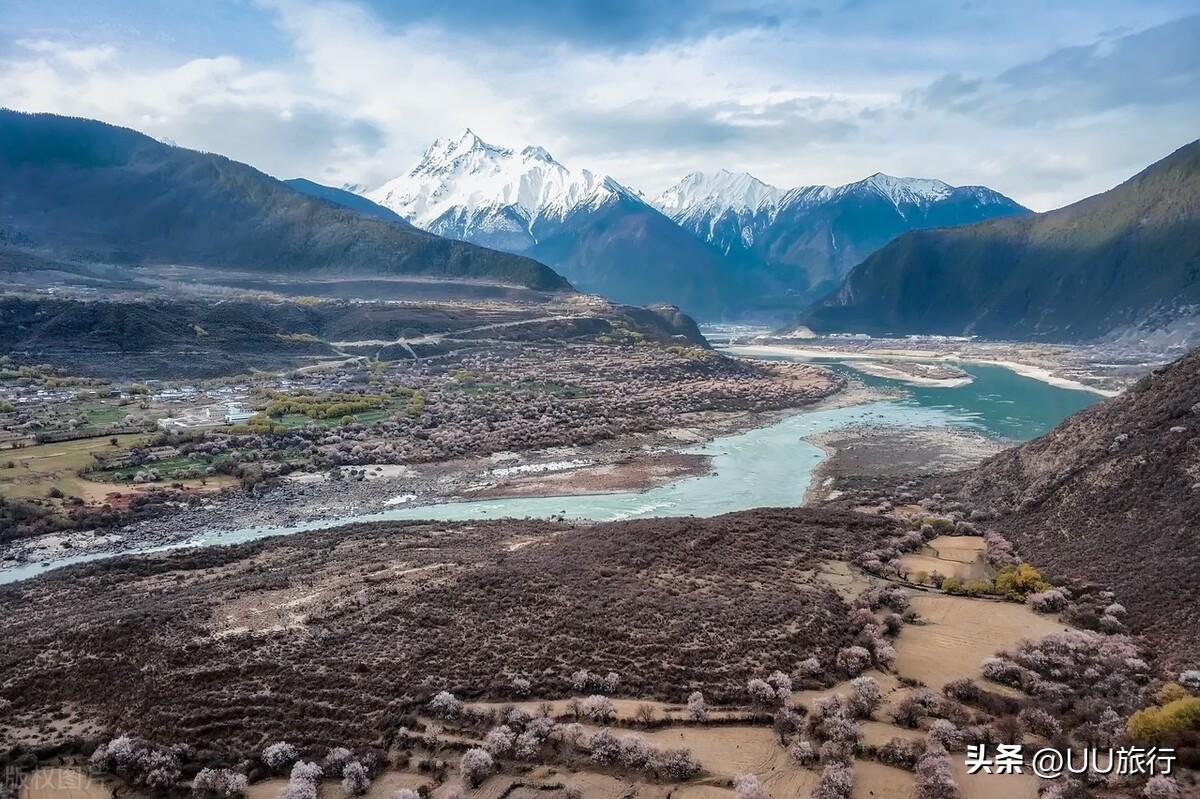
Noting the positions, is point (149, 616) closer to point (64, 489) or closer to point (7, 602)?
point (7, 602)

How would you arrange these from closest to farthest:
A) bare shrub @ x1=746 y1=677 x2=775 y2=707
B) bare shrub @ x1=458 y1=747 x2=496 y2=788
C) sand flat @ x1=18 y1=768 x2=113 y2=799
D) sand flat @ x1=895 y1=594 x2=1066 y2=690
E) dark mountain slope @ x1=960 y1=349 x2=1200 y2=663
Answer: sand flat @ x1=18 y1=768 x2=113 y2=799 < bare shrub @ x1=458 y1=747 x2=496 y2=788 < bare shrub @ x1=746 y1=677 x2=775 y2=707 < sand flat @ x1=895 y1=594 x2=1066 y2=690 < dark mountain slope @ x1=960 y1=349 x2=1200 y2=663

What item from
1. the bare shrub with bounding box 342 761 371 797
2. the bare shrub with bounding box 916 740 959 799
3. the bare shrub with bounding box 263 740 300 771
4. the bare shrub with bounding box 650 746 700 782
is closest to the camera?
the bare shrub with bounding box 916 740 959 799

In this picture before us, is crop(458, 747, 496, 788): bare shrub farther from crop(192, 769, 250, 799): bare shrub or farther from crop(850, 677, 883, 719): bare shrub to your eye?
crop(850, 677, 883, 719): bare shrub

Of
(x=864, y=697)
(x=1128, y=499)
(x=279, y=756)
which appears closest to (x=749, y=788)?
(x=864, y=697)

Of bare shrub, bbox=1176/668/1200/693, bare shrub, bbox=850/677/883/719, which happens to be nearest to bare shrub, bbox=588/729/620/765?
bare shrub, bbox=850/677/883/719

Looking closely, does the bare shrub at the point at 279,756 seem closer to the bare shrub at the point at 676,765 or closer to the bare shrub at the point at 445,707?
the bare shrub at the point at 445,707

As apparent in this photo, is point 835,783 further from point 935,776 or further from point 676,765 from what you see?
point 676,765

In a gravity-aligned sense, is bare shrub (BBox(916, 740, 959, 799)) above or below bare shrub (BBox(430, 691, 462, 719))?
above
